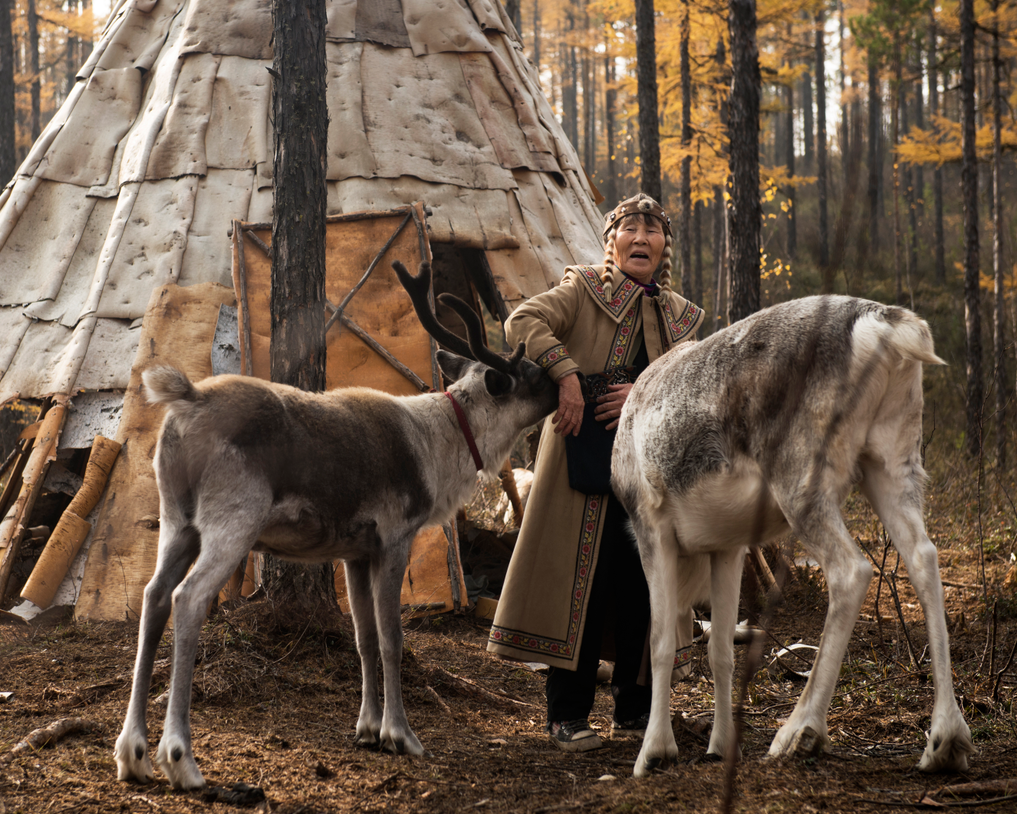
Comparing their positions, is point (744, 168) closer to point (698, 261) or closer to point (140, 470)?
point (140, 470)

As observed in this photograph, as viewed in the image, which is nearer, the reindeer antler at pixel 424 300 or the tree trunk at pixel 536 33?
A: the reindeer antler at pixel 424 300

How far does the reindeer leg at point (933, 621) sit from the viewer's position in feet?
8.32

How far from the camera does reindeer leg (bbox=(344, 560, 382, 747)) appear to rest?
361 centimetres

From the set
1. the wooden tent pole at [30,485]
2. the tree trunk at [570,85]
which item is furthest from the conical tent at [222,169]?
the tree trunk at [570,85]

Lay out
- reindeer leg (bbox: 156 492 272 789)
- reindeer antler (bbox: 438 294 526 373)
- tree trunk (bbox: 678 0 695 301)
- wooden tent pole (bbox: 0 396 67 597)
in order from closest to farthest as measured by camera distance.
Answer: reindeer leg (bbox: 156 492 272 789)
reindeer antler (bbox: 438 294 526 373)
wooden tent pole (bbox: 0 396 67 597)
tree trunk (bbox: 678 0 695 301)

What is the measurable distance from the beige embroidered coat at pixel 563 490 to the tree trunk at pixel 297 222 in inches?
58.9

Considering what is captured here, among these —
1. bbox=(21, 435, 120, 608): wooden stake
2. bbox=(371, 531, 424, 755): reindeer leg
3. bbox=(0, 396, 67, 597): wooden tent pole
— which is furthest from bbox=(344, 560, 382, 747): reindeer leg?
bbox=(0, 396, 67, 597): wooden tent pole

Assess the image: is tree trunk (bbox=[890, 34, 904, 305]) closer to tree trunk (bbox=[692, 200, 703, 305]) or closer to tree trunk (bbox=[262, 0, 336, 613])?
tree trunk (bbox=[262, 0, 336, 613])

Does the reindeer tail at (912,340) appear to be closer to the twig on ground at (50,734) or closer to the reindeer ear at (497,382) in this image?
the reindeer ear at (497,382)

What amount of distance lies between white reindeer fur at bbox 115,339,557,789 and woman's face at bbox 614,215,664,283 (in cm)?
73

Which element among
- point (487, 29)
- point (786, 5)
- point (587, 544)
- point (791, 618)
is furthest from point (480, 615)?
point (786, 5)

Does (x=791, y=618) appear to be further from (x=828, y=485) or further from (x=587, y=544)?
(x=828, y=485)

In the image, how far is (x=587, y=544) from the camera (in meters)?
3.77

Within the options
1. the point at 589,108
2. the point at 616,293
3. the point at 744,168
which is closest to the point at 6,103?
the point at 744,168
